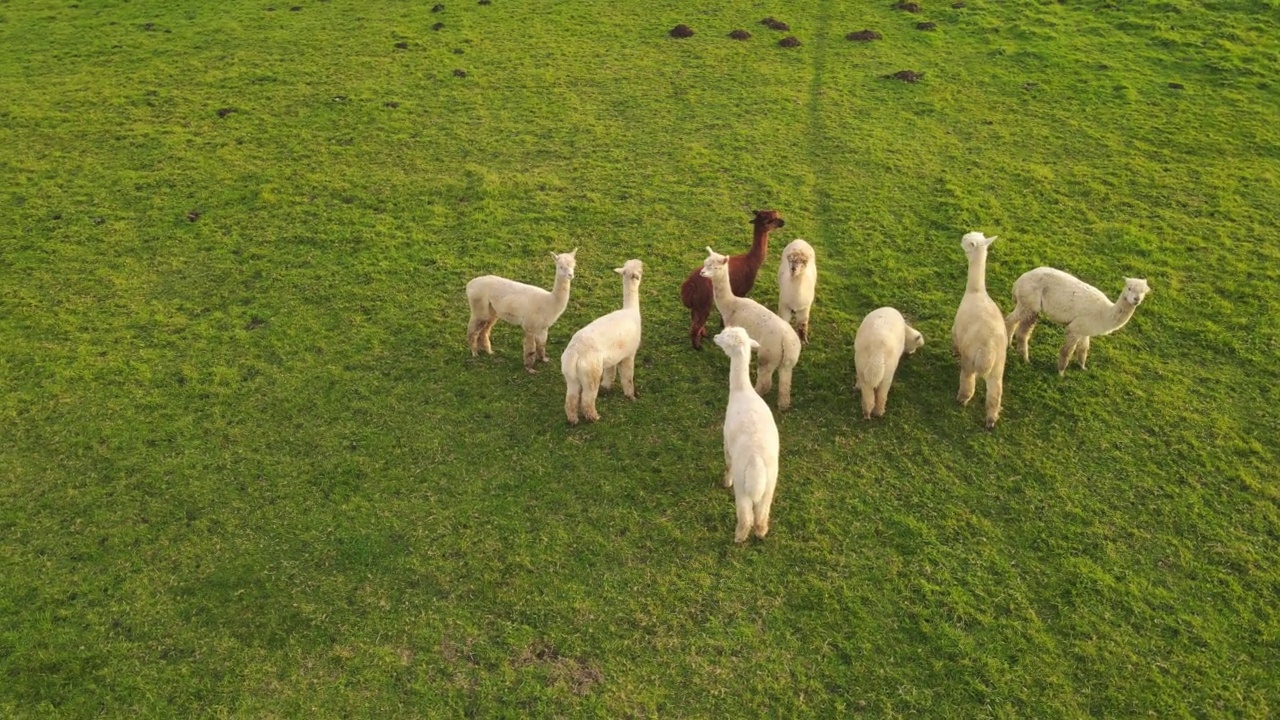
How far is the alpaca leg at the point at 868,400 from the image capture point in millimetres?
7426

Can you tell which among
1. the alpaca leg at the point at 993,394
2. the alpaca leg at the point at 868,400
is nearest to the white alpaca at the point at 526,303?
the alpaca leg at the point at 868,400

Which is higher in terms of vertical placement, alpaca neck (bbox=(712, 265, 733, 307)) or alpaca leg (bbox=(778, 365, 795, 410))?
alpaca neck (bbox=(712, 265, 733, 307))

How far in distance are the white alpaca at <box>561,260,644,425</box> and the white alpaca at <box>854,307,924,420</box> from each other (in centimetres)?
209

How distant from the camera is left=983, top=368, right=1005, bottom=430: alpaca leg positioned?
7.37 m

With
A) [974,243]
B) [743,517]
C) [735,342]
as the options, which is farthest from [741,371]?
[974,243]

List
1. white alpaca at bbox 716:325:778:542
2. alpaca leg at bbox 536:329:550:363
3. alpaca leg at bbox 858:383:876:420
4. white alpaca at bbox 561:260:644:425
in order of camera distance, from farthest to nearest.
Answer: alpaca leg at bbox 536:329:550:363
alpaca leg at bbox 858:383:876:420
white alpaca at bbox 561:260:644:425
white alpaca at bbox 716:325:778:542

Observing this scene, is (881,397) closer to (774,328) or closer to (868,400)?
(868,400)

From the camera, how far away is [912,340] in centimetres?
798

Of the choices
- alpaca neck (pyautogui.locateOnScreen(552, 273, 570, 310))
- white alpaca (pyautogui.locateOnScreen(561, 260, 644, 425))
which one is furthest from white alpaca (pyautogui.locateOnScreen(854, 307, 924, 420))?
alpaca neck (pyautogui.locateOnScreen(552, 273, 570, 310))

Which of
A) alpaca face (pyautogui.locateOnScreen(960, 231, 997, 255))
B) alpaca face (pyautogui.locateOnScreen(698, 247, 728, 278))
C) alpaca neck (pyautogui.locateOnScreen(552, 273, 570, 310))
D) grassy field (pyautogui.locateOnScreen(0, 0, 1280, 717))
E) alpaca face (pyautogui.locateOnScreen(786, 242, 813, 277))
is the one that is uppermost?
alpaca face (pyautogui.locateOnScreen(960, 231, 997, 255))

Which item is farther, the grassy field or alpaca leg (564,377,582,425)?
alpaca leg (564,377,582,425)

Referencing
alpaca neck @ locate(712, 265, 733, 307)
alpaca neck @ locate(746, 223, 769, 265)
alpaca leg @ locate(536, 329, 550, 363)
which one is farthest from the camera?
alpaca neck @ locate(746, 223, 769, 265)

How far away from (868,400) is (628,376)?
2.26m

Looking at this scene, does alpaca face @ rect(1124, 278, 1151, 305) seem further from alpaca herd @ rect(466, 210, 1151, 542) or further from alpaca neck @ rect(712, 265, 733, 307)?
alpaca neck @ rect(712, 265, 733, 307)
